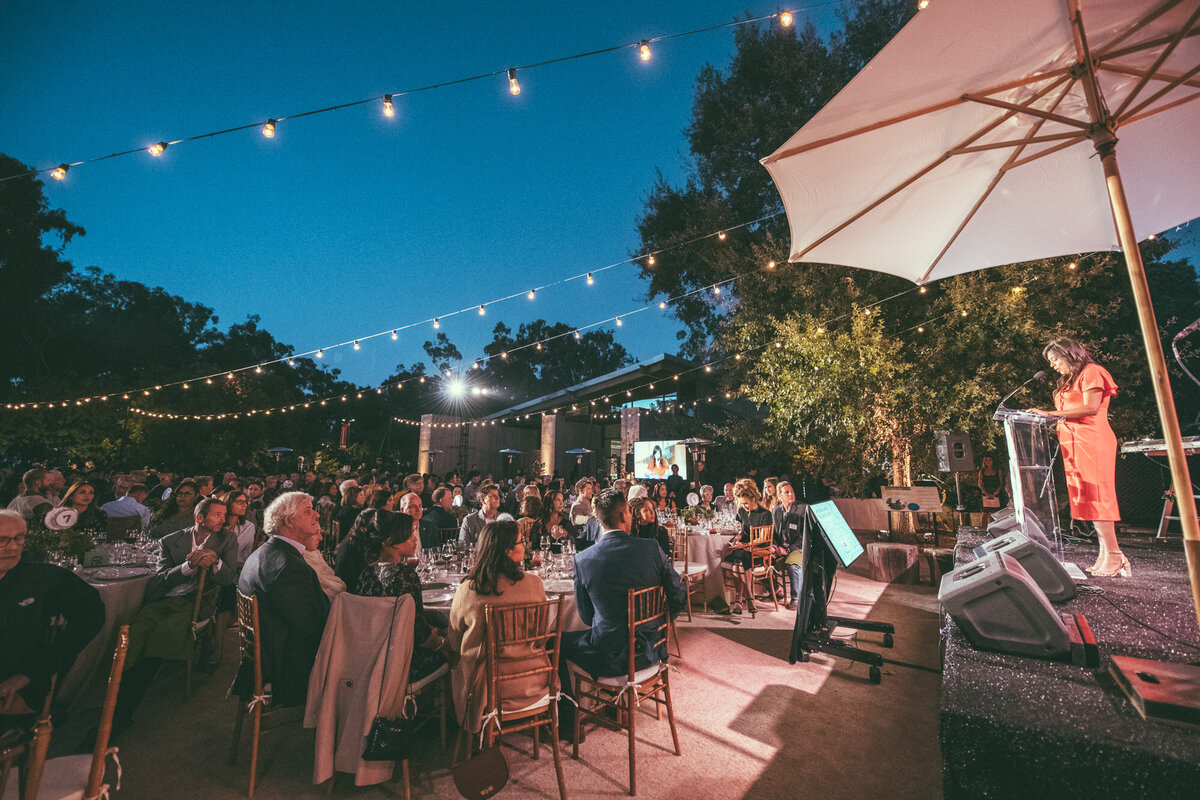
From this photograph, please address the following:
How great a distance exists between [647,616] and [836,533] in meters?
1.60

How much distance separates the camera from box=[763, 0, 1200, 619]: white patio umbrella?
179cm

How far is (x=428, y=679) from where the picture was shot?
279 centimetres

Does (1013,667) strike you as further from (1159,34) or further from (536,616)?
(1159,34)

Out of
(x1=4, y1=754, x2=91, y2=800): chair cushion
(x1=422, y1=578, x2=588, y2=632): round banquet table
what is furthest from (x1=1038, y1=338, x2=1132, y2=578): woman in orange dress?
(x1=4, y1=754, x2=91, y2=800): chair cushion

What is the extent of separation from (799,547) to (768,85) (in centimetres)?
1178

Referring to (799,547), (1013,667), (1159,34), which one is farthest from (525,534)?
(1159,34)

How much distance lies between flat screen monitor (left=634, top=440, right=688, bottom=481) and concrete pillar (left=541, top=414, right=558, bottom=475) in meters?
3.47

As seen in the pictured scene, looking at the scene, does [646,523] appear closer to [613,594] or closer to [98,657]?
[613,594]

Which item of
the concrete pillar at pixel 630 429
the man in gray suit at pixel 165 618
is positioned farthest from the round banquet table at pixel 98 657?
the concrete pillar at pixel 630 429

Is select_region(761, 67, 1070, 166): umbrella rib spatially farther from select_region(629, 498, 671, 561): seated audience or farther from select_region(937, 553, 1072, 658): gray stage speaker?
select_region(629, 498, 671, 561): seated audience

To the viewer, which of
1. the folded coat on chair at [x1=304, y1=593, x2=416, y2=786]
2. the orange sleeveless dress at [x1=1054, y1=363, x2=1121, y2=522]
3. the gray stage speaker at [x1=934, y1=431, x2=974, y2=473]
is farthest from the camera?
the gray stage speaker at [x1=934, y1=431, x2=974, y2=473]

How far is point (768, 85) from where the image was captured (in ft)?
41.2

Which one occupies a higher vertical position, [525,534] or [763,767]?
[525,534]

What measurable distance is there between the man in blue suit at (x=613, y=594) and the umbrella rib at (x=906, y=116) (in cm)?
217
